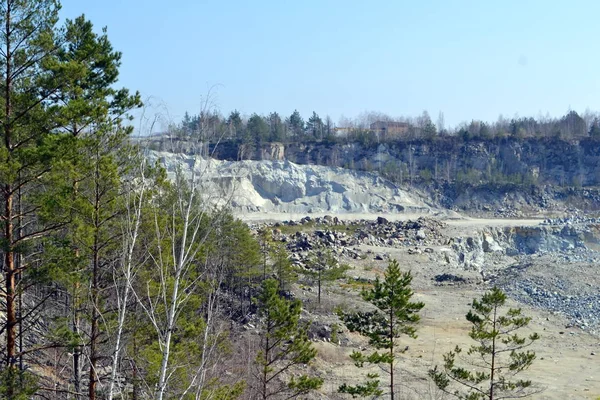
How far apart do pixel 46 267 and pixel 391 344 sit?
33.1 feet

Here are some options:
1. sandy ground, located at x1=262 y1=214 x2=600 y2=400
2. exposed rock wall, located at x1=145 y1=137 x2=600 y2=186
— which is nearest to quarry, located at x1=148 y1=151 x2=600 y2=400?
sandy ground, located at x1=262 y1=214 x2=600 y2=400

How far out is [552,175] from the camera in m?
93.4

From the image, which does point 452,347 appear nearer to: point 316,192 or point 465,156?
point 316,192

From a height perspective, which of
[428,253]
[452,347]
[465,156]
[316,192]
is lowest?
[452,347]

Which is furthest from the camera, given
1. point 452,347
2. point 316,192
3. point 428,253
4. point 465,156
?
point 465,156

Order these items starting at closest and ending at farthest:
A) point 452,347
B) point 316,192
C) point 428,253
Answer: point 452,347 → point 428,253 → point 316,192

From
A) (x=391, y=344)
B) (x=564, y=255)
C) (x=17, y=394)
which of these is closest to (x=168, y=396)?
(x=17, y=394)

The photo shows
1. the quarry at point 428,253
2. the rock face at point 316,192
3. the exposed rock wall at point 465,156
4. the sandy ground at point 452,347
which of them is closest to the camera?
the sandy ground at point 452,347

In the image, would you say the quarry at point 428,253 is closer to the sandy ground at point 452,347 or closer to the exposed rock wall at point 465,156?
the sandy ground at point 452,347

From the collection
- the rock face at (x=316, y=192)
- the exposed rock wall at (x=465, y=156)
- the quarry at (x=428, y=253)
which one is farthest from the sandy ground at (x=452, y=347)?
the exposed rock wall at (x=465, y=156)

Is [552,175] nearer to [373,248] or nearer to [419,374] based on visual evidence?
[373,248]

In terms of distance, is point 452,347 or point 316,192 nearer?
point 452,347

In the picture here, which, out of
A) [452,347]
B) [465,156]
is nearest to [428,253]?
[452,347]

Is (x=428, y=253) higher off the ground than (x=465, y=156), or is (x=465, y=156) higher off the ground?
(x=465, y=156)
